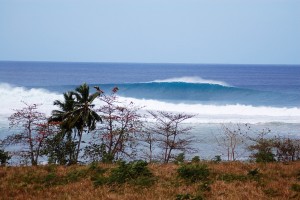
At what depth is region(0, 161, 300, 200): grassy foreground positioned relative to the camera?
292 inches

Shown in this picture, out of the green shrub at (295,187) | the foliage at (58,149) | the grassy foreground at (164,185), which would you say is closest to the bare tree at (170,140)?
the foliage at (58,149)

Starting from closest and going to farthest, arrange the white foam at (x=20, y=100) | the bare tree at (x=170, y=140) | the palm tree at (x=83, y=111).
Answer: the bare tree at (x=170, y=140), the palm tree at (x=83, y=111), the white foam at (x=20, y=100)

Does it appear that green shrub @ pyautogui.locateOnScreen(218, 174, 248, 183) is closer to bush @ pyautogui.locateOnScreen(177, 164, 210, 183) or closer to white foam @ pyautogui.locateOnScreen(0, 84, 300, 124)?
bush @ pyautogui.locateOnScreen(177, 164, 210, 183)

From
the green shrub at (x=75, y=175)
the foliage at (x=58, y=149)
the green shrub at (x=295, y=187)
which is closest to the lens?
the green shrub at (x=295, y=187)

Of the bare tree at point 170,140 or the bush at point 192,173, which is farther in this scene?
the bare tree at point 170,140

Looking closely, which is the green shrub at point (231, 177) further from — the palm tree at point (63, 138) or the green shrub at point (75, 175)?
the palm tree at point (63, 138)

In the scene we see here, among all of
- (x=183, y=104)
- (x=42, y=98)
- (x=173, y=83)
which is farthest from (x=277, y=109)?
(x=42, y=98)

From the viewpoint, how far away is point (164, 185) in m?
8.29

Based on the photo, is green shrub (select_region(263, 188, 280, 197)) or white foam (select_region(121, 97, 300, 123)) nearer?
green shrub (select_region(263, 188, 280, 197))

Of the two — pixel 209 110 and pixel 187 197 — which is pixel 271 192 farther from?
pixel 209 110

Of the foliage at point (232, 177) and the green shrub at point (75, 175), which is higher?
the foliage at point (232, 177)

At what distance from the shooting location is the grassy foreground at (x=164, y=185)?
24.4 ft

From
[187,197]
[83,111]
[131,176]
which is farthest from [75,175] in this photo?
[83,111]

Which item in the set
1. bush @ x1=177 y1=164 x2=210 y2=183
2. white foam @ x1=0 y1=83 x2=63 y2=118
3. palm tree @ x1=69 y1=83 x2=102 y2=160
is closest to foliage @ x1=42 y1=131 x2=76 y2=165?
palm tree @ x1=69 y1=83 x2=102 y2=160
